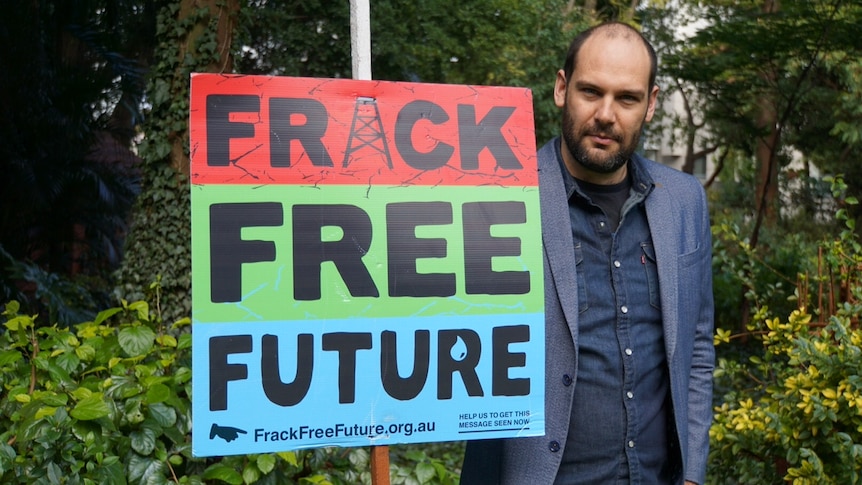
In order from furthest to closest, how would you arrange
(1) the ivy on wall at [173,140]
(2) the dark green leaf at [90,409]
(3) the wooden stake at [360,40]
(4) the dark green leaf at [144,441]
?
(1) the ivy on wall at [173,140], (4) the dark green leaf at [144,441], (2) the dark green leaf at [90,409], (3) the wooden stake at [360,40]

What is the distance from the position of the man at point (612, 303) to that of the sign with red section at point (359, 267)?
103 millimetres

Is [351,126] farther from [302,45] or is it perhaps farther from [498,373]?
[302,45]

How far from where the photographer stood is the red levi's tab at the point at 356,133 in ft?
6.18

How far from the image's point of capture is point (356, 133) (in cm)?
196

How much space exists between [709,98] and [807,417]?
715 cm

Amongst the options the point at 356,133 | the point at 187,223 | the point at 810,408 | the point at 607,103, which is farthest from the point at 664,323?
the point at 187,223

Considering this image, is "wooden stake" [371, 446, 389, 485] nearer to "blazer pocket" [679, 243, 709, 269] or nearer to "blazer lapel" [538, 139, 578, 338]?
"blazer lapel" [538, 139, 578, 338]

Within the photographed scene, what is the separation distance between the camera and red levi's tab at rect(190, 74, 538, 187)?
1.88 metres

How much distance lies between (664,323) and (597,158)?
0.41 meters

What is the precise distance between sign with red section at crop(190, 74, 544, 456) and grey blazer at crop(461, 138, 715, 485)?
8cm

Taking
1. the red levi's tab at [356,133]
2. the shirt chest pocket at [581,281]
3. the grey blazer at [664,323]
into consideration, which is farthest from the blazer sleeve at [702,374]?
the red levi's tab at [356,133]

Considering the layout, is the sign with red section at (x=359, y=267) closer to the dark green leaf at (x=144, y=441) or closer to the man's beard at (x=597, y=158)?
the man's beard at (x=597, y=158)

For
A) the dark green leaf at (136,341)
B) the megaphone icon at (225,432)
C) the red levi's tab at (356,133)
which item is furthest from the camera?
the dark green leaf at (136,341)

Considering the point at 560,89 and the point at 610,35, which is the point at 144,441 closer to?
the point at 560,89
